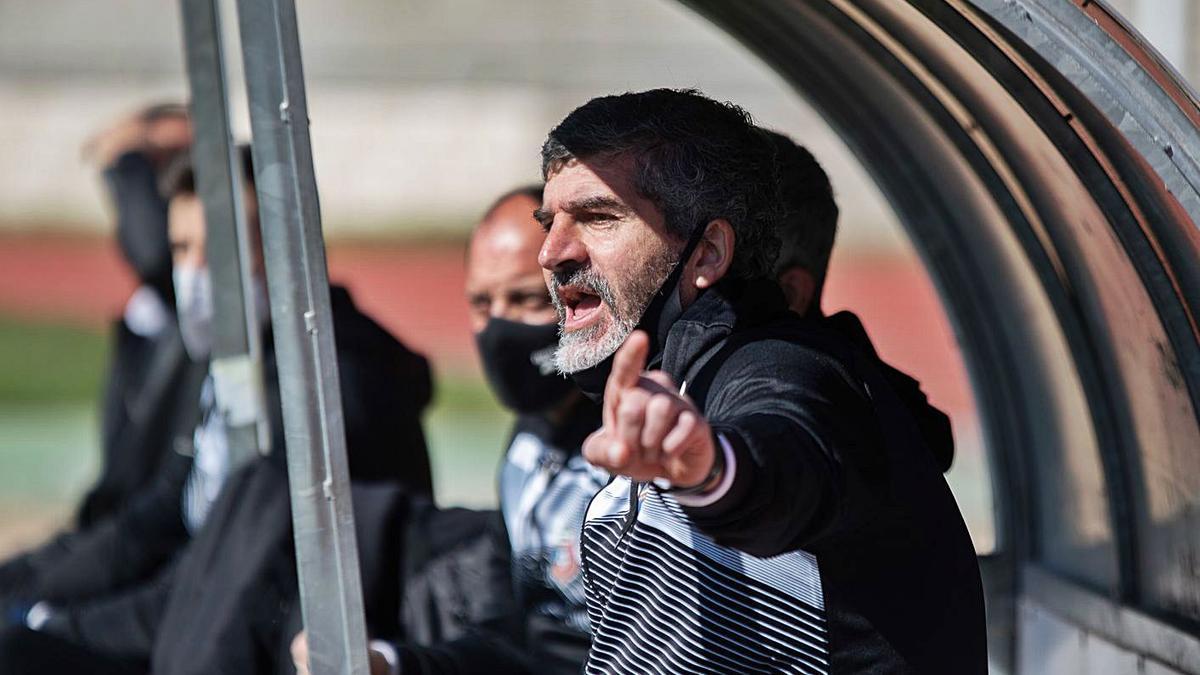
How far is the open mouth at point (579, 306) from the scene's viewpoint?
2199mm

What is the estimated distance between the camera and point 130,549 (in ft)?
14.9

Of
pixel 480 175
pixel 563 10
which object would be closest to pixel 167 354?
pixel 480 175

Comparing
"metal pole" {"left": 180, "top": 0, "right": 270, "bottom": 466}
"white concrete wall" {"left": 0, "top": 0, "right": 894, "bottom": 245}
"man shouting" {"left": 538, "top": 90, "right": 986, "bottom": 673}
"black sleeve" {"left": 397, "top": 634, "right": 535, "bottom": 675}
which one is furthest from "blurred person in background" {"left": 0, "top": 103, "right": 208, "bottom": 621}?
"white concrete wall" {"left": 0, "top": 0, "right": 894, "bottom": 245}

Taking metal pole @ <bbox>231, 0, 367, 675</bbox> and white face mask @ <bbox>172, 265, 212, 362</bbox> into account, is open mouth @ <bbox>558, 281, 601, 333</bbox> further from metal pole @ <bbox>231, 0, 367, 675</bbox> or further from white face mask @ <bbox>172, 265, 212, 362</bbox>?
white face mask @ <bbox>172, 265, 212, 362</bbox>

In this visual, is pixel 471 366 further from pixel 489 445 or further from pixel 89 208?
pixel 89 208

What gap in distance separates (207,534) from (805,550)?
6.84 ft

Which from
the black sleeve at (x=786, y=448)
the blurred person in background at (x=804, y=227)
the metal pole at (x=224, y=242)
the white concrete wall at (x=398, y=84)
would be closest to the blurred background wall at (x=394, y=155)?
the white concrete wall at (x=398, y=84)

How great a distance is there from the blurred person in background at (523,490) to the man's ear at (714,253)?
1.17 metres

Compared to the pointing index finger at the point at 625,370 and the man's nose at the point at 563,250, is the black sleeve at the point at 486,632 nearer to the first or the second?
the man's nose at the point at 563,250

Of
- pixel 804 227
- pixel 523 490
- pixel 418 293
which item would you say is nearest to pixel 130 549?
pixel 523 490

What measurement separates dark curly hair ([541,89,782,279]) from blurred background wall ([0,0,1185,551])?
29.9ft

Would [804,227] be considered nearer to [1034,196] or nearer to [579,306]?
[1034,196]

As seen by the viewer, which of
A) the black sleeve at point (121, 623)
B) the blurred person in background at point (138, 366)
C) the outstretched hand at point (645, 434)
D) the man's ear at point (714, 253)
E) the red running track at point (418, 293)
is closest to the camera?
the outstretched hand at point (645, 434)

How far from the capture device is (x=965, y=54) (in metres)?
2.38
